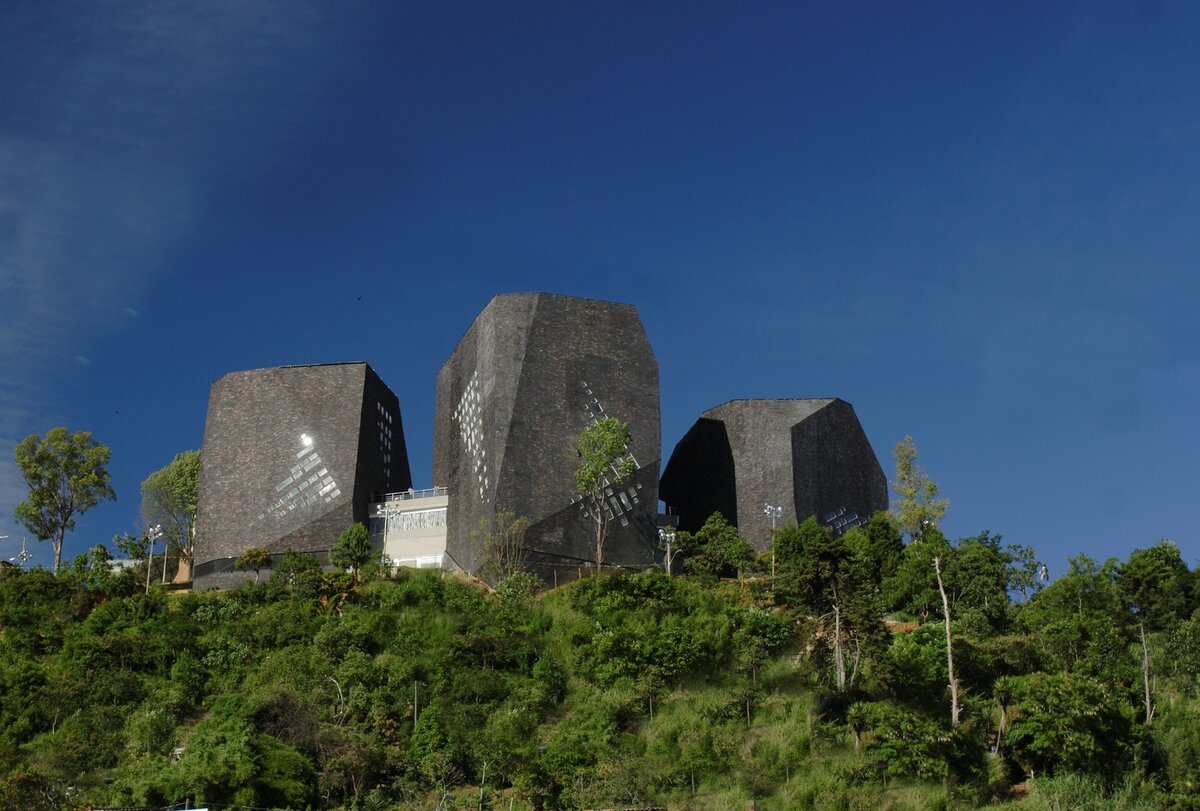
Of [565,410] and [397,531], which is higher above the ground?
[565,410]

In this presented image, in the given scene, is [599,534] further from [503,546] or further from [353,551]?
[353,551]

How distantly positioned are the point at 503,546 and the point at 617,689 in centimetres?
1011

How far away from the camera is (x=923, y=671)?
35.5 meters

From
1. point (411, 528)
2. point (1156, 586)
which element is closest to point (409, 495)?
point (411, 528)

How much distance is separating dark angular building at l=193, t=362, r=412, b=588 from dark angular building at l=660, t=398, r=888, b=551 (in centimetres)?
1214

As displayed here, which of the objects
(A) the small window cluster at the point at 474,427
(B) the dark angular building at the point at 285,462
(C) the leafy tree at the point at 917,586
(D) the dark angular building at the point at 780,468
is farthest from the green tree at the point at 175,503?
(C) the leafy tree at the point at 917,586

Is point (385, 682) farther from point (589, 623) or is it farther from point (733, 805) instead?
point (733, 805)

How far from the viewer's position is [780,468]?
52.5m

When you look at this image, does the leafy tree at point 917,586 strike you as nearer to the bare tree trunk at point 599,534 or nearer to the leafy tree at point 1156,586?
the leafy tree at point 1156,586

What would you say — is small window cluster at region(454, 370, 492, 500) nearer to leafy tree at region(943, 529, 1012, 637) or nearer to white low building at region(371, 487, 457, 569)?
white low building at region(371, 487, 457, 569)

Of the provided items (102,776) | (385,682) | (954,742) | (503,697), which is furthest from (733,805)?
(102,776)

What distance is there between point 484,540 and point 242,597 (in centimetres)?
759

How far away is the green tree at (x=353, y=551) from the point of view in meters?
46.2

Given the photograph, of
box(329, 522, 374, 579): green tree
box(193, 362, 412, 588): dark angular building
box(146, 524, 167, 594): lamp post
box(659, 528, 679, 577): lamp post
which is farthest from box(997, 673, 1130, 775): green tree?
box(146, 524, 167, 594): lamp post
